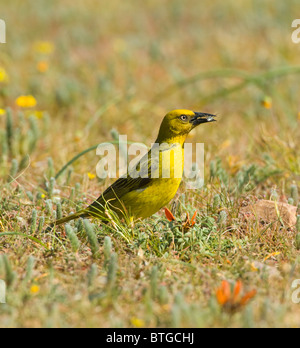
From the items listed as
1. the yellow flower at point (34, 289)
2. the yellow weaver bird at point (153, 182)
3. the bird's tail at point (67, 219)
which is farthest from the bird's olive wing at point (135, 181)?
the yellow flower at point (34, 289)

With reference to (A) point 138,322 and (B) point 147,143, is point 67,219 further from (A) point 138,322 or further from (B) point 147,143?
(B) point 147,143

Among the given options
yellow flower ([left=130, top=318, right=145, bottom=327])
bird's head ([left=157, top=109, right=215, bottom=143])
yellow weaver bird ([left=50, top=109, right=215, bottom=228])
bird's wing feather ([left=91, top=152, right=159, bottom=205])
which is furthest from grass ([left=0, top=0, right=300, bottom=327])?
bird's head ([left=157, top=109, right=215, bottom=143])

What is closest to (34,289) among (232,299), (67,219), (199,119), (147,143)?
(67,219)

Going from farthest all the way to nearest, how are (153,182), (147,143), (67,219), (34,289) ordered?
1. (147,143)
2. (67,219)
3. (153,182)
4. (34,289)

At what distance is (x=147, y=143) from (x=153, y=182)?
2288 mm

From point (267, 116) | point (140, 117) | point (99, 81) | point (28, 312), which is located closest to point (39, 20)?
point (99, 81)

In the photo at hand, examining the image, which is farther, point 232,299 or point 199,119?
point 199,119

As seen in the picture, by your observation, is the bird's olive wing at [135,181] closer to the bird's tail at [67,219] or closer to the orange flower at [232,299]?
the bird's tail at [67,219]

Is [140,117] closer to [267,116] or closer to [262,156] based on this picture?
[267,116]

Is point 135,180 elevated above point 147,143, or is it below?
below

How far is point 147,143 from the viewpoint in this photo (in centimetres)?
629

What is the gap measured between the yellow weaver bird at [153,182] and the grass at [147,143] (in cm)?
15

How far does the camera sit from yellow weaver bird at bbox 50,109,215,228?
402cm

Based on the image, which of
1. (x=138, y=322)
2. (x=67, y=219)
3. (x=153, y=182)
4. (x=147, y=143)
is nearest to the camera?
(x=138, y=322)
